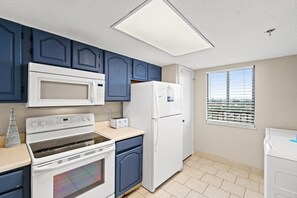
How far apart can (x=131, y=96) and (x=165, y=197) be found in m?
1.54

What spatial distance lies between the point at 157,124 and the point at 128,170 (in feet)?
2.44

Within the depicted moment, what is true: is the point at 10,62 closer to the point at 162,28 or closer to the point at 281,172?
the point at 162,28

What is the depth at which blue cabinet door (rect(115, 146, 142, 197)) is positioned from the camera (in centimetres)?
177

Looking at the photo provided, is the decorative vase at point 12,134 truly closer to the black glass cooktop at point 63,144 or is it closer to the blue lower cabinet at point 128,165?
the black glass cooktop at point 63,144

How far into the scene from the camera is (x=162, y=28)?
1.43m

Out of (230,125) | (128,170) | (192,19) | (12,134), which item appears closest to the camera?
(192,19)

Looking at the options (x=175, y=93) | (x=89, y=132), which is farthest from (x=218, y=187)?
(x=89, y=132)

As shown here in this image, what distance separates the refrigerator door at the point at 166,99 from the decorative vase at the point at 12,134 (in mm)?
1570

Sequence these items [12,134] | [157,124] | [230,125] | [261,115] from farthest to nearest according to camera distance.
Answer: [230,125], [261,115], [157,124], [12,134]

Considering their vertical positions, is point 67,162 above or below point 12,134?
below

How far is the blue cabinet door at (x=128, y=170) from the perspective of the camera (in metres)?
1.77

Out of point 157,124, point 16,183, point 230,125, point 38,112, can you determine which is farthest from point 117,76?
point 230,125

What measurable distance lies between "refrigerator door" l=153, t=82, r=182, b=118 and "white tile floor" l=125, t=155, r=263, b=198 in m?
1.11

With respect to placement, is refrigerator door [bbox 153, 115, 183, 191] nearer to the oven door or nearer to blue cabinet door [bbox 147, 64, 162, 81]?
the oven door
